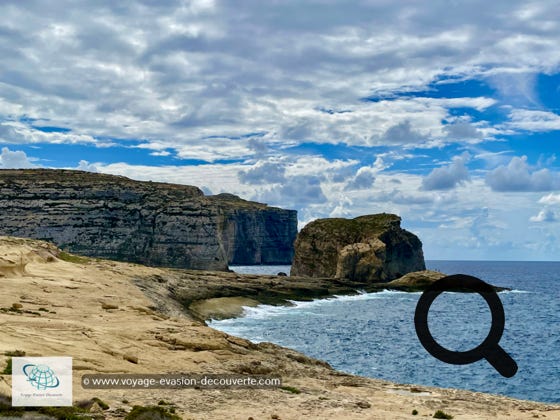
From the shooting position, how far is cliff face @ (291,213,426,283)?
14062 centimetres

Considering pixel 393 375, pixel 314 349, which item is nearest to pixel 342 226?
pixel 314 349

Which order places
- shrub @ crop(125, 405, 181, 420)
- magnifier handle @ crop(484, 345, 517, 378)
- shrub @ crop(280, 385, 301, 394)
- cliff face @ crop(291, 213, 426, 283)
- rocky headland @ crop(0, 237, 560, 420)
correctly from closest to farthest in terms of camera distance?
shrub @ crop(125, 405, 181, 420) → rocky headland @ crop(0, 237, 560, 420) → shrub @ crop(280, 385, 301, 394) → magnifier handle @ crop(484, 345, 517, 378) → cliff face @ crop(291, 213, 426, 283)

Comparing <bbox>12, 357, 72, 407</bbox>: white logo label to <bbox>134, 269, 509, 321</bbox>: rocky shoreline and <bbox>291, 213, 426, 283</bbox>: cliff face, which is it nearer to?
<bbox>134, 269, 509, 321</bbox>: rocky shoreline

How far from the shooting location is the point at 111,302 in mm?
41875

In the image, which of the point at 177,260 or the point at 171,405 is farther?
the point at 177,260

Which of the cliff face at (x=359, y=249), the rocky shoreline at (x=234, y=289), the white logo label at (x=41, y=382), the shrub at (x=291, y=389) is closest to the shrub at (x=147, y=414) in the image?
the white logo label at (x=41, y=382)

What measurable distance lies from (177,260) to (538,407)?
120226 millimetres

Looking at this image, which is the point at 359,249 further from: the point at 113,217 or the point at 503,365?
the point at 503,365

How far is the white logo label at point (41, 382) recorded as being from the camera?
15.5 metres

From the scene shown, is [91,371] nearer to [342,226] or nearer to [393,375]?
[393,375]

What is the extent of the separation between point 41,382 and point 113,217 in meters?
124

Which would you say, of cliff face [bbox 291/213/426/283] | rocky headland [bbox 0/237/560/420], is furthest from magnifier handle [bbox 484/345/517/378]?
cliff face [bbox 291/213/426/283]

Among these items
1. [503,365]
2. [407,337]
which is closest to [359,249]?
[407,337]

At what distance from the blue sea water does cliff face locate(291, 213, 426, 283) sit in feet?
96.1
